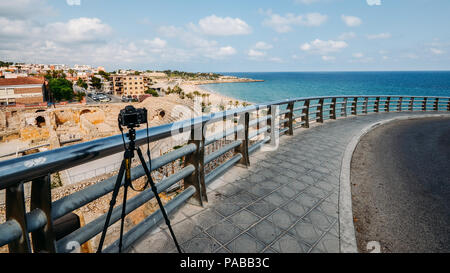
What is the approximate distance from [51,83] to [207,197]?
104 m

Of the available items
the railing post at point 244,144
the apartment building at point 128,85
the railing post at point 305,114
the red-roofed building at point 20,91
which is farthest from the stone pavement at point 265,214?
the apartment building at point 128,85

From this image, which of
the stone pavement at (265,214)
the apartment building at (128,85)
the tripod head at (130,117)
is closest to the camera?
the tripod head at (130,117)

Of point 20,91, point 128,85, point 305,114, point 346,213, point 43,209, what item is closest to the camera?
point 43,209

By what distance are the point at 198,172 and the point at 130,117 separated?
155cm

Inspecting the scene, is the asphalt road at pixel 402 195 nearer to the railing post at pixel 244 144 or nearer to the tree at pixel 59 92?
the railing post at pixel 244 144

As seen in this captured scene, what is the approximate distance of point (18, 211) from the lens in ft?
4.56

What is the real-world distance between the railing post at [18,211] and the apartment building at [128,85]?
372 ft

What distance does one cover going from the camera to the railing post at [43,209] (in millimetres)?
1493

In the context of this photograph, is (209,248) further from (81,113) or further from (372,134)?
(81,113)

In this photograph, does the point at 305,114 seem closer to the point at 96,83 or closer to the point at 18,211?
the point at 18,211

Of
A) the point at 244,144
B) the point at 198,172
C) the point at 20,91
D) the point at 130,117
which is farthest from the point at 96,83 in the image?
the point at 130,117

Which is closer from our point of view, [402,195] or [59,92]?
[402,195]

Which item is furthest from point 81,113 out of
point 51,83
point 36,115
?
point 51,83
